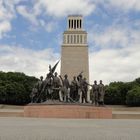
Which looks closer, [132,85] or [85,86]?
[85,86]

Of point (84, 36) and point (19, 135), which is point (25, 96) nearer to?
point (84, 36)

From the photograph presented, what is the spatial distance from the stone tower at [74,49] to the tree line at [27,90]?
6.39 m

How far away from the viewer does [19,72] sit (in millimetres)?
74000

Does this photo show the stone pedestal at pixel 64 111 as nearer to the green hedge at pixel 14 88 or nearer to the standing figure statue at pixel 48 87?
the standing figure statue at pixel 48 87

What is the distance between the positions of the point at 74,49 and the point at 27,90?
19629mm

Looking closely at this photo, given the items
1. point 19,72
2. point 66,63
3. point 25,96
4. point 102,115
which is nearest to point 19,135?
point 102,115

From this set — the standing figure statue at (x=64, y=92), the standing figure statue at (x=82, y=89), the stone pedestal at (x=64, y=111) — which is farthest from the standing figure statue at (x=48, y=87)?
the standing figure statue at (x=82, y=89)

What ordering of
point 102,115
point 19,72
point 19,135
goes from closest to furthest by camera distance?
point 19,135 → point 102,115 → point 19,72

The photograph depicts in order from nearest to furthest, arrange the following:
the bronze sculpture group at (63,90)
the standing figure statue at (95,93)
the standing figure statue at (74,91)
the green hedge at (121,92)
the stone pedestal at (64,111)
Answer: the stone pedestal at (64,111), the bronze sculpture group at (63,90), the standing figure statue at (74,91), the standing figure statue at (95,93), the green hedge at (121,92)

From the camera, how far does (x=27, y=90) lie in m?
68.1

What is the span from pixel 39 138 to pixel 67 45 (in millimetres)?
75491

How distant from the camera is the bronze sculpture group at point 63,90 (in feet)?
93.1

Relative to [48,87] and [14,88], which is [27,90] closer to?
[14,88]

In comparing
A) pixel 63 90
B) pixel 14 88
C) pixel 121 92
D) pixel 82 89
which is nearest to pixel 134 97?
pixel 121 92
